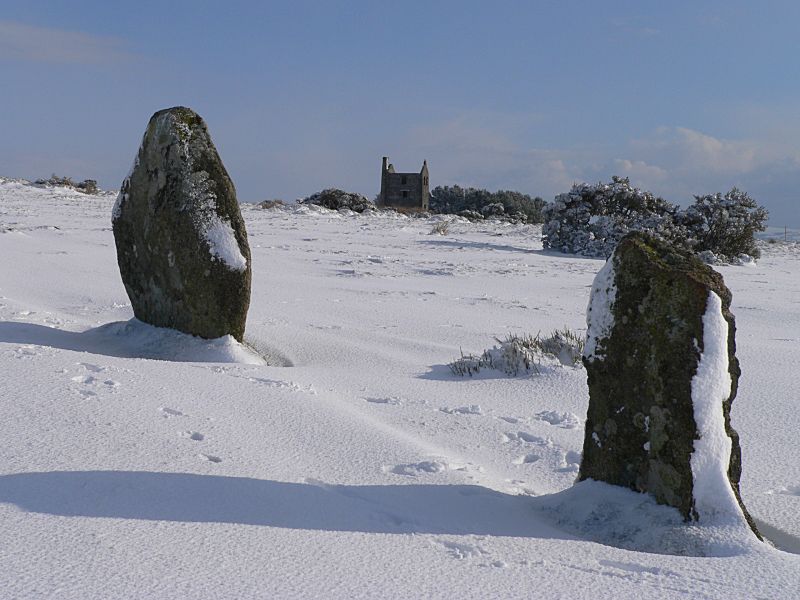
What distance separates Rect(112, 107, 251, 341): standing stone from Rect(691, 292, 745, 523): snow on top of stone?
3.65 metres

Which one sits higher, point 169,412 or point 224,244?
point 224,244

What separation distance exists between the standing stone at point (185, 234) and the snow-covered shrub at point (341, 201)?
21.3m

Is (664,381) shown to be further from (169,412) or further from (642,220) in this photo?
(642,220)

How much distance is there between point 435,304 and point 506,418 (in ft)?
13.9

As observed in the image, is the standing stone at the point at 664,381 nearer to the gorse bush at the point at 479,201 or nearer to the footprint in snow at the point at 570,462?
the footprint in snow at the point at 570,462

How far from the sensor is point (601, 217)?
1608 cm

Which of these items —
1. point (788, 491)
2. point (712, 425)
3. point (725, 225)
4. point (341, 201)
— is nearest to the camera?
point (712, 425)

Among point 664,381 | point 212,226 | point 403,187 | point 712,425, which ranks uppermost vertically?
point 403,187

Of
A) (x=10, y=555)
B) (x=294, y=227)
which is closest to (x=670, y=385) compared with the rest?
(x=10, y=555)

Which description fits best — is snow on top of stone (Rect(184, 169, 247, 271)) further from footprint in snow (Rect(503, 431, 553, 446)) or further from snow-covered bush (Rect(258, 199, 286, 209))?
snow-covered bush (Rect(258, 199, 286, 209))

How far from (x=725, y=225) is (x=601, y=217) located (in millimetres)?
2602

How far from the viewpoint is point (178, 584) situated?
1838mm

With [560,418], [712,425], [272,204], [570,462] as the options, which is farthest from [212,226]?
[272,204]

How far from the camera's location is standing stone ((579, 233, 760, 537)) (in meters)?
2.51
